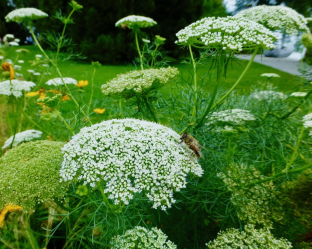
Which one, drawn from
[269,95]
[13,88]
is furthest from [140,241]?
[269,95]

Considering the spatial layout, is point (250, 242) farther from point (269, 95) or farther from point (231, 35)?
point (269, 95)

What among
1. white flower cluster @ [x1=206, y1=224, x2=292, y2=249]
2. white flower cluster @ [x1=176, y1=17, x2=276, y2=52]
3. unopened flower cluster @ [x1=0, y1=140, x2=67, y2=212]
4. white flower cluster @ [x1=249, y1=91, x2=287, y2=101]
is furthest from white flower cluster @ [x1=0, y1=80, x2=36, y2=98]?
white flower cluster @ [x1=249, y1=91, x2=287, y2=101]

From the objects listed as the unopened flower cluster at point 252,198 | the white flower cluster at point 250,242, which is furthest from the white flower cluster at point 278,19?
the white flower cluster at point 250,242

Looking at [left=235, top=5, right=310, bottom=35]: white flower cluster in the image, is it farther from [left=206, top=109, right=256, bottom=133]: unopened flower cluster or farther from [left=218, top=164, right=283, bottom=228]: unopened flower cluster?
[left=218, top=164, right=283, bottom=228]: unopened flower cluster

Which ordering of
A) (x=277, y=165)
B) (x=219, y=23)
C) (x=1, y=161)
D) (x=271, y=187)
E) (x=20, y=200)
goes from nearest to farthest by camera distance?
(x=20, y=200) < (x=219, y=23) < (x=1, y=161) < (x=271, y=187) < (x=277, y=165)

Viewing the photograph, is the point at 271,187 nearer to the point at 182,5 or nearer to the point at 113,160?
the point at 113,160

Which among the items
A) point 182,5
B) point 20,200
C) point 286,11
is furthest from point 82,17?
point 20,200

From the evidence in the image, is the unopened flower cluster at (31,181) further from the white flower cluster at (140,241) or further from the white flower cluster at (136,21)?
the white flower cluster at (136,21)
